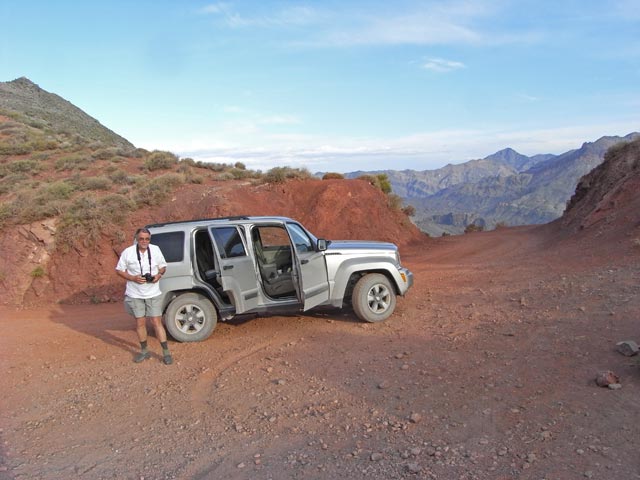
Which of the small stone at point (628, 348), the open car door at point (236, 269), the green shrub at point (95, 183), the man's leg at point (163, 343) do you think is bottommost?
the man's leg at point (163, 343)

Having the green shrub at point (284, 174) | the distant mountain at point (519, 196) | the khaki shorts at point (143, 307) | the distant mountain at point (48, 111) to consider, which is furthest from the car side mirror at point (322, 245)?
the distant mountain at point (519, 196)

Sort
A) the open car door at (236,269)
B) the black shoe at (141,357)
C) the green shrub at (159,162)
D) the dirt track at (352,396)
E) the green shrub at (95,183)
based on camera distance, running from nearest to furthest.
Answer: the dirt track at (352,396), the black shoe at (141,357), the open car door at (236,269), the green shrub at (95,183), the green shrub at (159,162)

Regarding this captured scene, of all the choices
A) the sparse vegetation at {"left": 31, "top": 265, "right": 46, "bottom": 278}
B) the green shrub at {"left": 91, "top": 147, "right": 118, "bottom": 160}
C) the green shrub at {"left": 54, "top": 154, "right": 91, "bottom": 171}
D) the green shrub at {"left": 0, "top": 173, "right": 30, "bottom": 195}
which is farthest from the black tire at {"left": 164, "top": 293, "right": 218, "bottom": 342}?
the green shrub at {"left": 91, "top": 147, "right": 118, "bottom": 160}

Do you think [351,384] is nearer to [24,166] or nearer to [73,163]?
[73,163]

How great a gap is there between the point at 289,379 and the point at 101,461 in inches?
86.4

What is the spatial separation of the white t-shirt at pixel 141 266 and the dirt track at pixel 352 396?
1017 millimetres

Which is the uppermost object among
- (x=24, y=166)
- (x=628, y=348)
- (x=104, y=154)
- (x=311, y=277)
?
(x=104, y=154)

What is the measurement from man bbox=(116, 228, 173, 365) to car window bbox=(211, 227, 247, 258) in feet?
3.14

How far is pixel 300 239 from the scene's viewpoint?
26.1 feet

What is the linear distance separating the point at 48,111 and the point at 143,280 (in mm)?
42246

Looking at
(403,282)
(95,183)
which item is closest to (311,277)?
(403,282)

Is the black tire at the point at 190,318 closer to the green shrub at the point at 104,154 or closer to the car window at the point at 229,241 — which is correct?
the car window at the point at 229,241

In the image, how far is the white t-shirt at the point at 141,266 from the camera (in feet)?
22.0

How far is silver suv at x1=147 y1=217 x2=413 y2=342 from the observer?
750cm
